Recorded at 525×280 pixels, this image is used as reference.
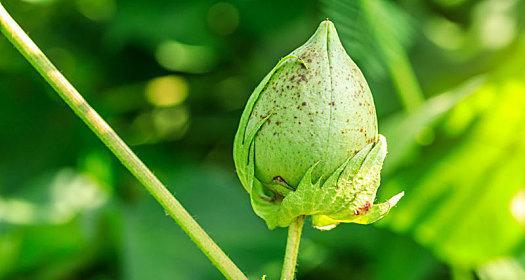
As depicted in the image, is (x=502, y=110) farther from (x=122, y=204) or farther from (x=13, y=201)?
(x=13, y=201)

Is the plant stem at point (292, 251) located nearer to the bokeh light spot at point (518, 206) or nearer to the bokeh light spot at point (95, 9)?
the bokeh light spot at point (518, 206)

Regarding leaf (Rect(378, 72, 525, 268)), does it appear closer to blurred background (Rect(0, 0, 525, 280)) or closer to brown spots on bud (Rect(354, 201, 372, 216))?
blurred background (Rect(0, 0, 525, 280))

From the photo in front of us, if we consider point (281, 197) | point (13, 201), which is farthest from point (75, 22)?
point (281, 197)

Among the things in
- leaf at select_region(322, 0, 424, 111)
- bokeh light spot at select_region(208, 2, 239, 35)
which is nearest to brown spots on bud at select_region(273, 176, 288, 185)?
leaf at select_region(322, 0, 424, 111)

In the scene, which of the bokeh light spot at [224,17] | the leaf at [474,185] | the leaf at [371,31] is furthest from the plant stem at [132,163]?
the bokeh light spot at [224,17]

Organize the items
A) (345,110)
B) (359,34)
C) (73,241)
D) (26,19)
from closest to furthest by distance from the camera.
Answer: (345,110) → (359,34) → (73,241) → (26,19)
